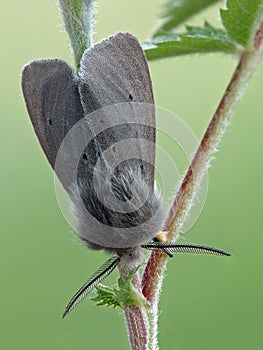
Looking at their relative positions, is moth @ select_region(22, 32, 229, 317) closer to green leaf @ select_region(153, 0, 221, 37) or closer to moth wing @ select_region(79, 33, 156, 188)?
moth wing @ select_region(79, 33, 156, 188)

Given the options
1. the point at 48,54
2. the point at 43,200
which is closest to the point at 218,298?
the point at 43,200

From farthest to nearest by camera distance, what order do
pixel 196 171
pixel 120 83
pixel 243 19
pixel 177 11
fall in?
pixel 177 11
pixel 243 19
pixel 196 171
pixel 120 83

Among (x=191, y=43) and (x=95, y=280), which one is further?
(x=191, y=43)

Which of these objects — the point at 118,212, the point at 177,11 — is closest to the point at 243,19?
the point at 177,11

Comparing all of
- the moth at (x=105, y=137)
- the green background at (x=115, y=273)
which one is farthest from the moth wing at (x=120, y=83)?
the green background at (x=115, y=273)

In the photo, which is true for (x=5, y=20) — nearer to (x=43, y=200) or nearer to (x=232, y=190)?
(x=43, y=200)

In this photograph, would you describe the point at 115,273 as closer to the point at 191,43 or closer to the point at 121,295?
the point at 191,43

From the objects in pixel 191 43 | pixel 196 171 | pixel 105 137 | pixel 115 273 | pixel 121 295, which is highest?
pixel 191 43
